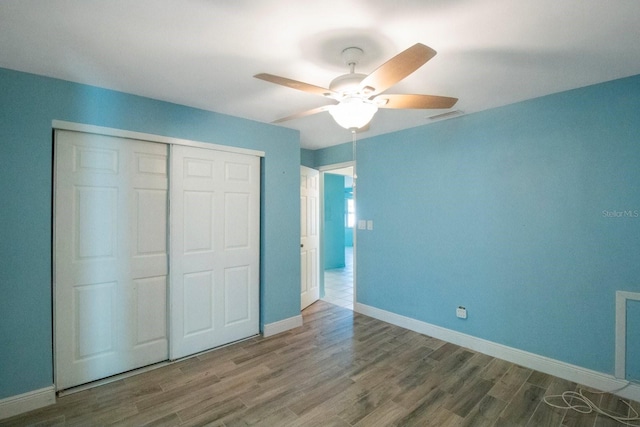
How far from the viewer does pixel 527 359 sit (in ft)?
8.46

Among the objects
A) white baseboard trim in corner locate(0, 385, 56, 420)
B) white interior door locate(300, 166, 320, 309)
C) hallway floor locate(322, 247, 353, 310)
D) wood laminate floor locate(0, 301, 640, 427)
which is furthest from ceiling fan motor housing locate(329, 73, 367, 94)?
hallway floor locate(322, 247, 353, 310)

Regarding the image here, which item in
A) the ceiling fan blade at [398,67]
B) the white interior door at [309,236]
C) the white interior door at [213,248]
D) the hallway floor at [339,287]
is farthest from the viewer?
the hallway floor at [339,287]

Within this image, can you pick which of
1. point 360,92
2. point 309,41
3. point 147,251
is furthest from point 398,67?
point 147,251

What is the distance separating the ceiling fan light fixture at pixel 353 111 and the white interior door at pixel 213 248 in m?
1.72

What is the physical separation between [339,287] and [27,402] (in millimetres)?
4183

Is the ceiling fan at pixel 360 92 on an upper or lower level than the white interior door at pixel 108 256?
upper

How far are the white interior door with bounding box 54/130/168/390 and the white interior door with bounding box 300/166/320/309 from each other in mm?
1864

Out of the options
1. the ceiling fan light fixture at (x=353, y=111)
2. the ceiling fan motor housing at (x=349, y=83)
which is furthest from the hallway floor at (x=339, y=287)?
the ceiling fan motor housing at (x=349, y=83)

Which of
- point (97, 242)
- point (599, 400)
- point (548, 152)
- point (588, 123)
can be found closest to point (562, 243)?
point (548, 152)

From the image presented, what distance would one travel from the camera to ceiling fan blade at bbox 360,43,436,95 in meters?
1.21

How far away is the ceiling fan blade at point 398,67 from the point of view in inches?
47.6

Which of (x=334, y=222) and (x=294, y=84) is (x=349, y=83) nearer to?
(x=294, y=84)

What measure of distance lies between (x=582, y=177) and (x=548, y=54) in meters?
1.13

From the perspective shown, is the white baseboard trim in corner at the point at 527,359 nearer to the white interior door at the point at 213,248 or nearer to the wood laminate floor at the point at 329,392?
the wood laminate floor at the point at 329,392
